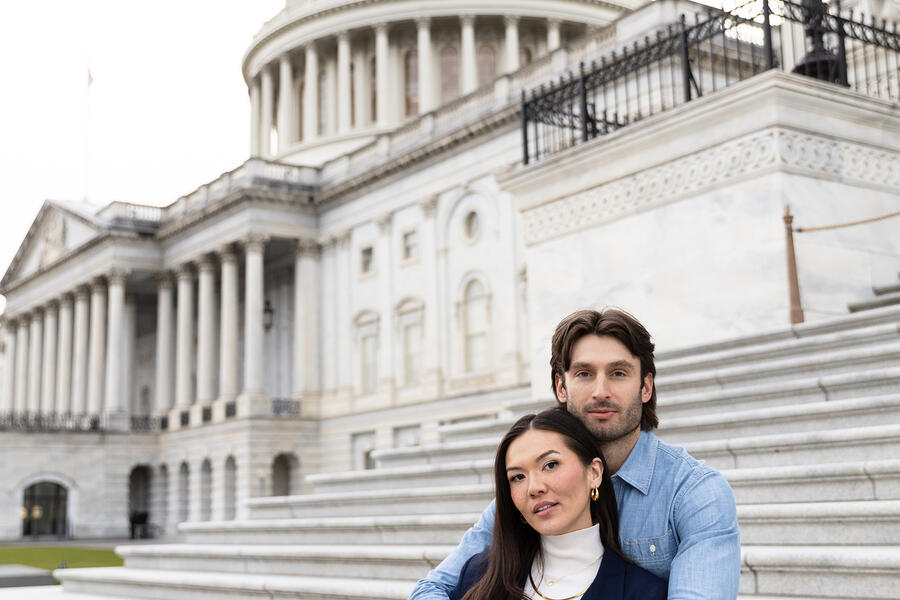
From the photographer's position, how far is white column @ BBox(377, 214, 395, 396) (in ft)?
158

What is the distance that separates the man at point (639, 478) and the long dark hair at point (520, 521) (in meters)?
0.09

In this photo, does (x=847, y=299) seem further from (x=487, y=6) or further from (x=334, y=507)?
(x=487, y=6)

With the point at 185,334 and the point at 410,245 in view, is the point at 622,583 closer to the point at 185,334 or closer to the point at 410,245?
the point at 410,245

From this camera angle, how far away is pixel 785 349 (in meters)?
10.4

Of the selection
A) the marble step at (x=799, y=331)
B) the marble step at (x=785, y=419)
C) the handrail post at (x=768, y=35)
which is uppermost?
the handrail post at (x=768, y=35)

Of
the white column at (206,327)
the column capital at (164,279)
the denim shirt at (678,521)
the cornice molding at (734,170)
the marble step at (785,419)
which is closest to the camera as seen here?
the denim shirt at (678,521)

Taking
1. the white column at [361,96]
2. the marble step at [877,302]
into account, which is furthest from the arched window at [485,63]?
the marble step at [877,302]

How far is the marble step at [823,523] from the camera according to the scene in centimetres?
636

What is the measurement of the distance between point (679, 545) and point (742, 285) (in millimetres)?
9223

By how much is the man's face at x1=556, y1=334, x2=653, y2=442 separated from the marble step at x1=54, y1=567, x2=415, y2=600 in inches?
175

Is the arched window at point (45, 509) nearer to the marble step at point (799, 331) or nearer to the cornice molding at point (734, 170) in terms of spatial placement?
the cornice molding at point (734, 170)

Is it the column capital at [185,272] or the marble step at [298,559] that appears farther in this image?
the column capital at [185,272]

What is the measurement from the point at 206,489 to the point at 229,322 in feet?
26.2

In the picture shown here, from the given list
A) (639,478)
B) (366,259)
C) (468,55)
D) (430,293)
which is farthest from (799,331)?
(468,55)
